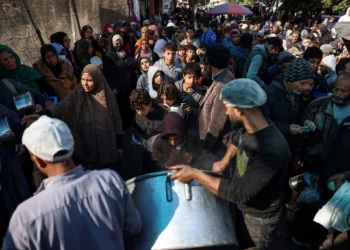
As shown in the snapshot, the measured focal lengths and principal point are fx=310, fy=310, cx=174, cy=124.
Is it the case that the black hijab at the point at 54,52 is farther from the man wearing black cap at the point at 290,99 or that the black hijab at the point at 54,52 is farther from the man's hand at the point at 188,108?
the man wearing black cap at the point at 290,99

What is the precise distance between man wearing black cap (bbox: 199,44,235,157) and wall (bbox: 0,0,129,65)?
3.47 meters

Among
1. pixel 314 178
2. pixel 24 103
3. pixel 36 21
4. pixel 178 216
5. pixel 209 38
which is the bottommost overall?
pixel 314 178

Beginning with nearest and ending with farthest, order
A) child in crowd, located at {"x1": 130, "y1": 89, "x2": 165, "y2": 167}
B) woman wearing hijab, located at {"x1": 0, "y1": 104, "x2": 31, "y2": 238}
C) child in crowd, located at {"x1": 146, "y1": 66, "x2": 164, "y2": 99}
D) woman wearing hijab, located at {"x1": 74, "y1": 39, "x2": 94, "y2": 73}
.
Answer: woman wearing hijab, located at {"x1": 0, "y1": 104, "x2": 31, "y2": 238} < child in crowd, located at {"x1": 130, "y1": 89, "x2": 165, "y2": 167} < child in crowd, located at {"x1": 146, "y1": 66, "x2": 164, "y2": 99} < woman wearing hijab, located at {"x1": 74, "y1": 39, "x2": 94, "y2": 73}

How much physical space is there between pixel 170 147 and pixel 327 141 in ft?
4.69

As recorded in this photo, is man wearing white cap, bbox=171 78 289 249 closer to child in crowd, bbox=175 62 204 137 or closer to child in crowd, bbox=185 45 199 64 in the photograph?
child in crowd, bbox=175 62 204 137

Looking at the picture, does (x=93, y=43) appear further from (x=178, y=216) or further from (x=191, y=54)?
(x=178, y=216)

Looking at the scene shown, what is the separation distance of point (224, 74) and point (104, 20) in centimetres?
656

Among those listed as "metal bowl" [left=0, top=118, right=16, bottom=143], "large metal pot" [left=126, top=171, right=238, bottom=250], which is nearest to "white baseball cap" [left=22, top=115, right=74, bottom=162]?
"large metal pot" [left=126, top=171, right=238, bottom=250]

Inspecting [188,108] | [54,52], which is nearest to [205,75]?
[188,108]

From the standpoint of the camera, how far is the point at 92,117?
10.4 feet

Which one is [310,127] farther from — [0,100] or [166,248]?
[0,100]

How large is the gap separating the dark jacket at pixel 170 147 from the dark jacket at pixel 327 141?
4.02 ft

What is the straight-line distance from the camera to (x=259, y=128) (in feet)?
6.24

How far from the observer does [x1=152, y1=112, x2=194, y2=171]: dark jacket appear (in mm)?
2758
